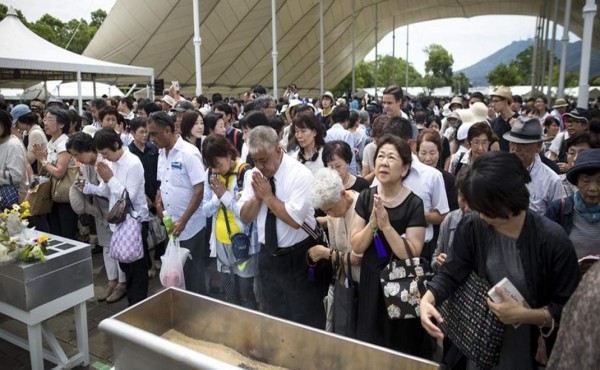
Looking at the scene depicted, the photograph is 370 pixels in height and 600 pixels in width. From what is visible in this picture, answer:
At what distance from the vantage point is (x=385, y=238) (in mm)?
2355

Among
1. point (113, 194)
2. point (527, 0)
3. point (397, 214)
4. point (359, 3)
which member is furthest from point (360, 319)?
point (527, 0)

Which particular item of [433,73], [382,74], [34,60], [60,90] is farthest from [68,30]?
[433,73]

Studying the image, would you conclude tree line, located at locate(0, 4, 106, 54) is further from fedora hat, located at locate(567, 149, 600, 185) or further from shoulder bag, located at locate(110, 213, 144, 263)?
fedora hat, located at locate(567, 149, 600, 185)

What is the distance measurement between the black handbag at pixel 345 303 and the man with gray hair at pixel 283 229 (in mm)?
280

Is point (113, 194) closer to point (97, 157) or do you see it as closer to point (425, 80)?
point (97, 157)

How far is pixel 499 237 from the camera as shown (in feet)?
5.70

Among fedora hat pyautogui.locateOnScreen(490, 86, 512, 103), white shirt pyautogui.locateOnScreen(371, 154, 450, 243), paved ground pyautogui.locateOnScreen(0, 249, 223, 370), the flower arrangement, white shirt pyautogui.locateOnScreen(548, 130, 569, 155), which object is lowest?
paved ground pyautogui.locateOnScreen(0, 249, 223, 370)

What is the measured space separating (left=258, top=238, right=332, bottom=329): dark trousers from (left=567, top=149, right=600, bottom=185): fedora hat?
154cm

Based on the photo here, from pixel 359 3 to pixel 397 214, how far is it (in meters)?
36.0

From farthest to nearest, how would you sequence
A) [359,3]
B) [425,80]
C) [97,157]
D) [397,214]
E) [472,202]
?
1. [425,80]
2. [359,3]
3. [97,157]
4. [397,214]
5. [472,202]

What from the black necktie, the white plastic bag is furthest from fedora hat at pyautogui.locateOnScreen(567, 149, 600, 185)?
the white plastic bag

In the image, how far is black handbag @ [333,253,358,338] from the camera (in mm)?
2557

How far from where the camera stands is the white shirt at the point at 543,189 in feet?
9.72

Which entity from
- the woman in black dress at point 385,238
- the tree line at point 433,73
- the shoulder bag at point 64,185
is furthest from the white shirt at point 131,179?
the tree line at point 433,73
